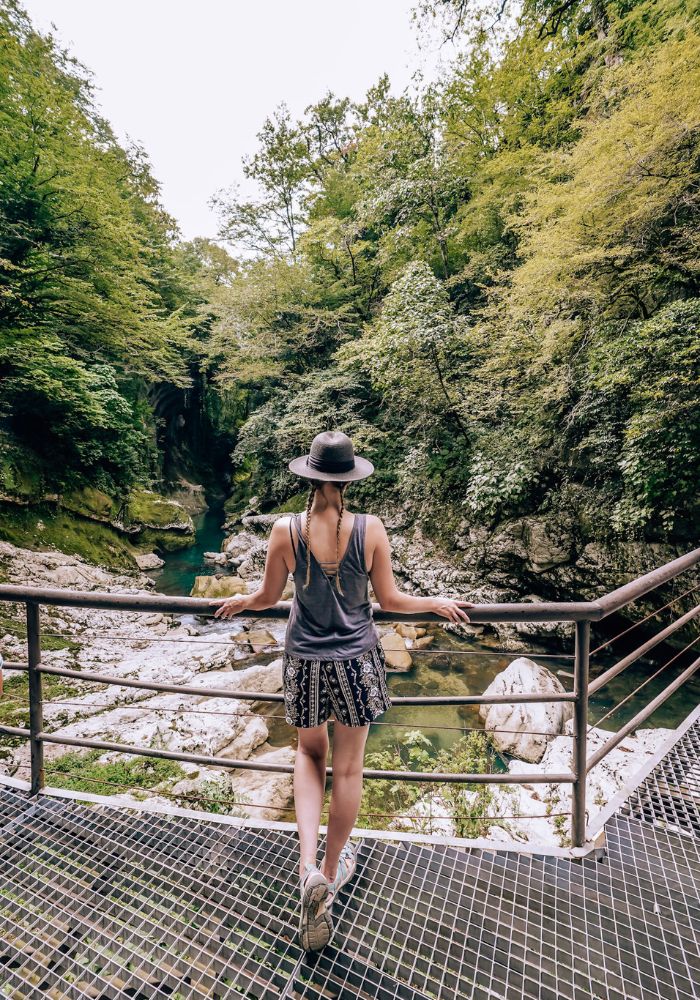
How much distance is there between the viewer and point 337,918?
4.92ft

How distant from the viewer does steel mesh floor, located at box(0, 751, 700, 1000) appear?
4.28 ft

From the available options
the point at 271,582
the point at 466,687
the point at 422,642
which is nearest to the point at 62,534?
the point at 422,642

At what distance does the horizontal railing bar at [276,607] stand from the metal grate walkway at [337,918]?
964 mm

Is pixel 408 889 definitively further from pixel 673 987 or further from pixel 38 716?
pixel 38 716

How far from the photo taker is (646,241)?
19.7ft

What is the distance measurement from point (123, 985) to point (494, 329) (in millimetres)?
9631

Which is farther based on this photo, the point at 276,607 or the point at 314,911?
the point at 276,607

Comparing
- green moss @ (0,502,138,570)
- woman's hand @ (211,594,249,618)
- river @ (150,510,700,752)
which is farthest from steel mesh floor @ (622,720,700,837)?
green moss @ (0,502,138,570)

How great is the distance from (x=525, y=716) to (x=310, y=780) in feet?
16.3

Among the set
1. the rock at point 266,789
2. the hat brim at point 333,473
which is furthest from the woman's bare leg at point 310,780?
the rock at point 266,789

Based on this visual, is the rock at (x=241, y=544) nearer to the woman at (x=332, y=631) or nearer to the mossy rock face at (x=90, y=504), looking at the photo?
the mossy rock face at (x=90, y=504)

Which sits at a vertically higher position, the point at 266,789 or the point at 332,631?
the point at 332,631

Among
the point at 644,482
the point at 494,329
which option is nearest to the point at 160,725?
the point at 644,482

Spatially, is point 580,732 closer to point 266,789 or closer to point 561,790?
point 561,790
